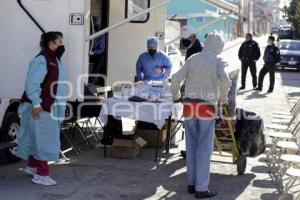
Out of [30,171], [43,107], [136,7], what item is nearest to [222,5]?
[136,7]

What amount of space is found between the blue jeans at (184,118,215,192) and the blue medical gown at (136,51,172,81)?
2.66m

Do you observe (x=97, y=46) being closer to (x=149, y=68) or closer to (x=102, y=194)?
(x=149, y=68)

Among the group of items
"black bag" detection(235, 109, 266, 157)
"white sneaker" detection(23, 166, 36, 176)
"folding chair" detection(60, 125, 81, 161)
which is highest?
"black bag" detection(235, 109, 266, 157)

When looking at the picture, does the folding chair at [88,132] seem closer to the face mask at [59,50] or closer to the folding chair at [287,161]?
the face mask at [59,50]

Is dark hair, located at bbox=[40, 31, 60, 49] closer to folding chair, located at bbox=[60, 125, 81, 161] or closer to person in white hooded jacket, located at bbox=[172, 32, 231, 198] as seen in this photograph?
person in white hooded jacket, located at bbox=[172, 32, 231, 198]

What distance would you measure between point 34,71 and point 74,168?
1.68m

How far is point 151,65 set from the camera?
8.79 meters

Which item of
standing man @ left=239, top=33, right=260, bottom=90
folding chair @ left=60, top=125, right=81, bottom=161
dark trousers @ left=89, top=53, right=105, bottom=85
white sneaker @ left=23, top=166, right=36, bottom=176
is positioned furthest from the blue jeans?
standing man @ left=239, top=33, right=260, bottom=90

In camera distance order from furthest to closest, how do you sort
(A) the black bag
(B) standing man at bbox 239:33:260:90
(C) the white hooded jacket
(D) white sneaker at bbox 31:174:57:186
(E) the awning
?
(B) standing man at bbox 239:33:260:90 → (E) the awning → (A) the black bag → (D) white sneaker at bbox 31:174:57:186 → (C) the white hooded jacket

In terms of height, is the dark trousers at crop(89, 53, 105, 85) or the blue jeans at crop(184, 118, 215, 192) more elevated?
the dark trousers at crop(89, 53, 105, 85)

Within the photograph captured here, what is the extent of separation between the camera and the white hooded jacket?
6.08 meters

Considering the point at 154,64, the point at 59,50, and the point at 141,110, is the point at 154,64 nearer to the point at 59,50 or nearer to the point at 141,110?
the point at 141,110

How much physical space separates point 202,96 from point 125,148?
2238 mm

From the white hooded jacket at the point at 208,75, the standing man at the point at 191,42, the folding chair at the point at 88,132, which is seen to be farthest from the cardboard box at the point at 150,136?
the white hooded jacket at the point at 208,75
